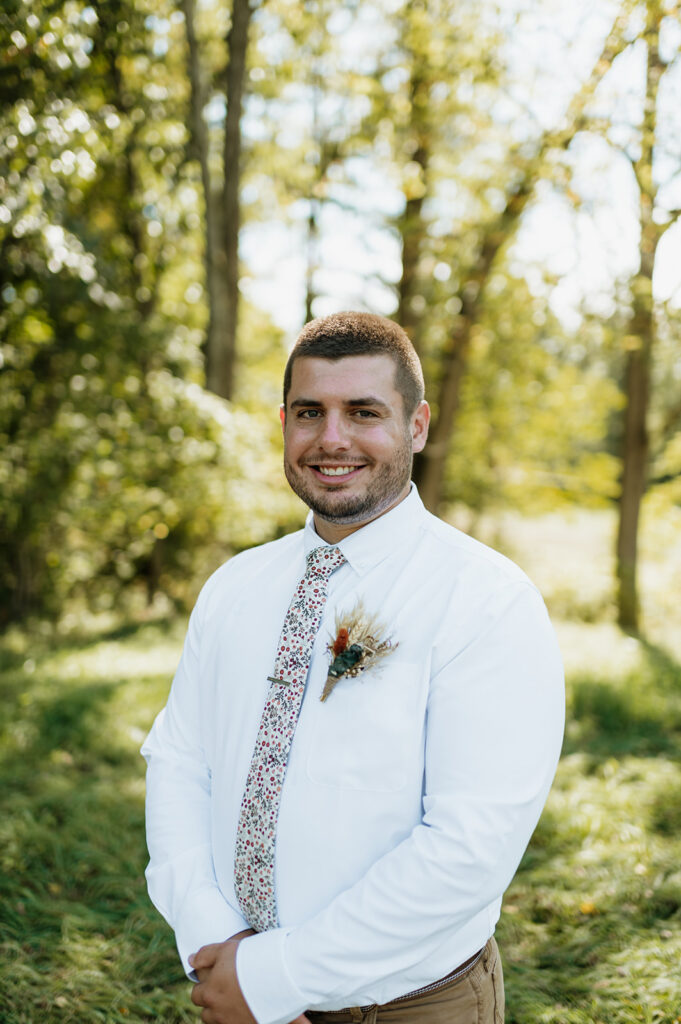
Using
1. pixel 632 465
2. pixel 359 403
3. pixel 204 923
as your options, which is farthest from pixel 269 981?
pixel 632 465

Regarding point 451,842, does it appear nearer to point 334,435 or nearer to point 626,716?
point 334,435

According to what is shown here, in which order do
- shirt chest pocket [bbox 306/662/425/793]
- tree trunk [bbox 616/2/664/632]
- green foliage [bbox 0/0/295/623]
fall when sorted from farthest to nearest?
tree trunk [bbox 616/2/664/632] < green foliage [bbox 0/0/295/623] < shirt chest pocket [bbox 306/662/425/793]

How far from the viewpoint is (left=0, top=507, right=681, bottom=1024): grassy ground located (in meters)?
2.89

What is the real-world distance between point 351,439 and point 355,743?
0.71 m

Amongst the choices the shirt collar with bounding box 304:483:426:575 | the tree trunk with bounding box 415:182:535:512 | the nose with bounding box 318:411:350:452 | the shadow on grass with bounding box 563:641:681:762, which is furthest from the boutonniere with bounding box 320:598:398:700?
the tree trunk with bounding box 415:182:535:512

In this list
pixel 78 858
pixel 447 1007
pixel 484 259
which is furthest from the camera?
pixel 484 259

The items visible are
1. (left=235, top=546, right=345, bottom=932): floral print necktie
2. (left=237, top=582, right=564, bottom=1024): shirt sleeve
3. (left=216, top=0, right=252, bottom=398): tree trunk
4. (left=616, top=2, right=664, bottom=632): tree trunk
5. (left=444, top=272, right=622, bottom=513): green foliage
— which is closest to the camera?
(left=237, top=582, right=564, bottom=1024): shirt sleeve

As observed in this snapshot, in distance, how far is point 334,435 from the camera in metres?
1.88


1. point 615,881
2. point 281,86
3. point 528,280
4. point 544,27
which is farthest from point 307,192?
point 615,881

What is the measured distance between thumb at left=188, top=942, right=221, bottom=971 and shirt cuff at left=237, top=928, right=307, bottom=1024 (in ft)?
0.33

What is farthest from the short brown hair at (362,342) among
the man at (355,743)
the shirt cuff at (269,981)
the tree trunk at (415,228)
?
the tree trunk at (415,228)

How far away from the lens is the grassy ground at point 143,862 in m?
2.89

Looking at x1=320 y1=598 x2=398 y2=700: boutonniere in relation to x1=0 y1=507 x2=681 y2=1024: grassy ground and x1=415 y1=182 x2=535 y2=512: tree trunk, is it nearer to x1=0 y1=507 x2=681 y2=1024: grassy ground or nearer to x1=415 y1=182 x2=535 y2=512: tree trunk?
x1=0 y1=507 x2=681 y2=1024: grassy ground

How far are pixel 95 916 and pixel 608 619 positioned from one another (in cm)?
1167
